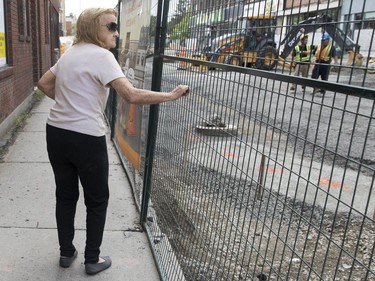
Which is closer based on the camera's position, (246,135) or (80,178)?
(246,135)

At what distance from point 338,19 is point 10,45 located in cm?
677

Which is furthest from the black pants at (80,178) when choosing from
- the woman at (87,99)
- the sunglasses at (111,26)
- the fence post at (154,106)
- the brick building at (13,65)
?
the brick building at (13,65)

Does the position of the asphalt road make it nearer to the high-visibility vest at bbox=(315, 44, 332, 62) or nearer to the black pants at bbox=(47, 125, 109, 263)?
the high-visibility vest at bbox=(315, 44, 332, 62)

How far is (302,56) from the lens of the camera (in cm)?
149

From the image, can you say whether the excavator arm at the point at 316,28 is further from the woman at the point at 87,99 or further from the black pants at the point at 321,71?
the woman at the point at 87,99

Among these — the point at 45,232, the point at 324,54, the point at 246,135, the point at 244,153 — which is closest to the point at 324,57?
the point at 324,54

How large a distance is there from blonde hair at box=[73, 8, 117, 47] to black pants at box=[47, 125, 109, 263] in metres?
0.58

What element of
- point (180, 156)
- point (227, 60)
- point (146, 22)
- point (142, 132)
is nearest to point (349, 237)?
point (180, 156)

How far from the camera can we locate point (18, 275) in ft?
9.24

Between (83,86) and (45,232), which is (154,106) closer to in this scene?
(83,86)

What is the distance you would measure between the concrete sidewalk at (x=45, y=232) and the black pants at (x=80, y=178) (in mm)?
202

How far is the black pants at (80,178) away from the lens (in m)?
2.55

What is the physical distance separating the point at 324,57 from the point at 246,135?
0.67m

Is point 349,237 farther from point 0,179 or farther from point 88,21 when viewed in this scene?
point 0,179
